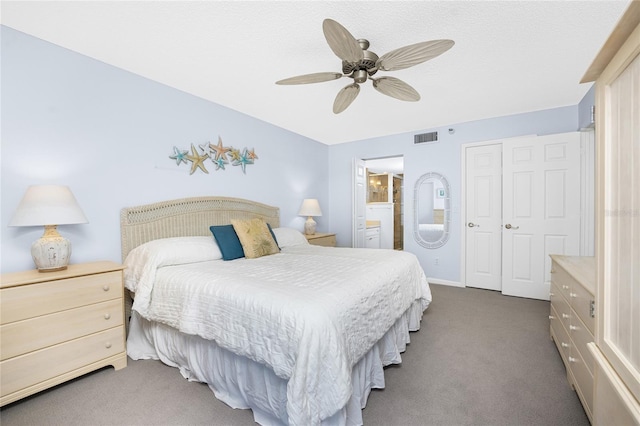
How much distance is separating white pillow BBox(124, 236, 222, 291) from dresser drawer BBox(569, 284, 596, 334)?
8.52 feet

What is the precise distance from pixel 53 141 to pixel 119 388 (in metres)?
1.90

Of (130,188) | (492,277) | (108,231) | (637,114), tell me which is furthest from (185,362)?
(492,277)

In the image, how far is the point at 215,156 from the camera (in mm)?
3332

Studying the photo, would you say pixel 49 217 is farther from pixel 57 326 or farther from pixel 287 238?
pixel 287 238

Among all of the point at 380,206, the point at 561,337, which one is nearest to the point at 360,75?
the point at 561,337

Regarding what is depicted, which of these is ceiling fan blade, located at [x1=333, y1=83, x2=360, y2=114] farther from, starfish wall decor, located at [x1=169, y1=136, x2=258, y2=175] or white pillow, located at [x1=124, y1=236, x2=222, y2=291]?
white pillow, located at [x1=124, y1=236, x2=222, y2=291]

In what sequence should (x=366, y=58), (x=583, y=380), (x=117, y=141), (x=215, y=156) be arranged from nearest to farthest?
(x=583, y=380)
(x=366, y=58)
(x=117, y=141)
(x=215, y=156)

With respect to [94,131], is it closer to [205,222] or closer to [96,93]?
[96,93]

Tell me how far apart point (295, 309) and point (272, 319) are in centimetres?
15

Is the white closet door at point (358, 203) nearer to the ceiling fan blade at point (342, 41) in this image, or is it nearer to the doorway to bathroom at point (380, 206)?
the doorway to bathroom at point (380, 206)

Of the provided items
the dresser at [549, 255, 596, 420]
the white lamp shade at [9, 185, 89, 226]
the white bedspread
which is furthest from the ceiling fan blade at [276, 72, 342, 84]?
the dresser at [549, 255, 596, 420]

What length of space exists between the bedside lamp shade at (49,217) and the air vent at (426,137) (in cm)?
430

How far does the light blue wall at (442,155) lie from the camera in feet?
12.1

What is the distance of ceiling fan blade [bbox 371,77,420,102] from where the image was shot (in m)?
2.14
